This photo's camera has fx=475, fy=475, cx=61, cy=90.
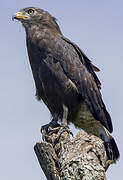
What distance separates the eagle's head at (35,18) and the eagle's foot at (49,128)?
231 centimetres

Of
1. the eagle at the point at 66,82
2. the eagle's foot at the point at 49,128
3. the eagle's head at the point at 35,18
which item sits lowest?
the eagle's foot at the point at 49,128

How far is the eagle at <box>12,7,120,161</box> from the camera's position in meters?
9.03

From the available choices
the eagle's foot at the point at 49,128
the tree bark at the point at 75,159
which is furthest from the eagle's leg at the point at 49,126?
the tree bark at the point at 75,159

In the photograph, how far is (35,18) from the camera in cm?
1001

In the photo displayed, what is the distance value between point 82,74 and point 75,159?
4.36 metres

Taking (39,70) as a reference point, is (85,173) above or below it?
below

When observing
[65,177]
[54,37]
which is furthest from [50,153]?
[54,37]

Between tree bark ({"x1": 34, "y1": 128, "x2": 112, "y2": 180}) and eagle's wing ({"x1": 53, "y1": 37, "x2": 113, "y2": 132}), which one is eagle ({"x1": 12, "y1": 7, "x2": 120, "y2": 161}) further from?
tree bark ({"x1": 34, "y1": 128, "x2": 112, "y2": 180})

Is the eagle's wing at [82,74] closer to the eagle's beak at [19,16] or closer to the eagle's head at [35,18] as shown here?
the eagle's head at [35,18]

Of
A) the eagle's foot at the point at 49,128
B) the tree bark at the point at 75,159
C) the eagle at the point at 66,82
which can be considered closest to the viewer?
the tree bark at the point at 75,159

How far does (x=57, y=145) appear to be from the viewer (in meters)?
6.40

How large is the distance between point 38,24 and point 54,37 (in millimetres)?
658

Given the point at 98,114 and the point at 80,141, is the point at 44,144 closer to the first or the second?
the point at 80,141

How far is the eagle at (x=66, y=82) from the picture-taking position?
9.03 metres
